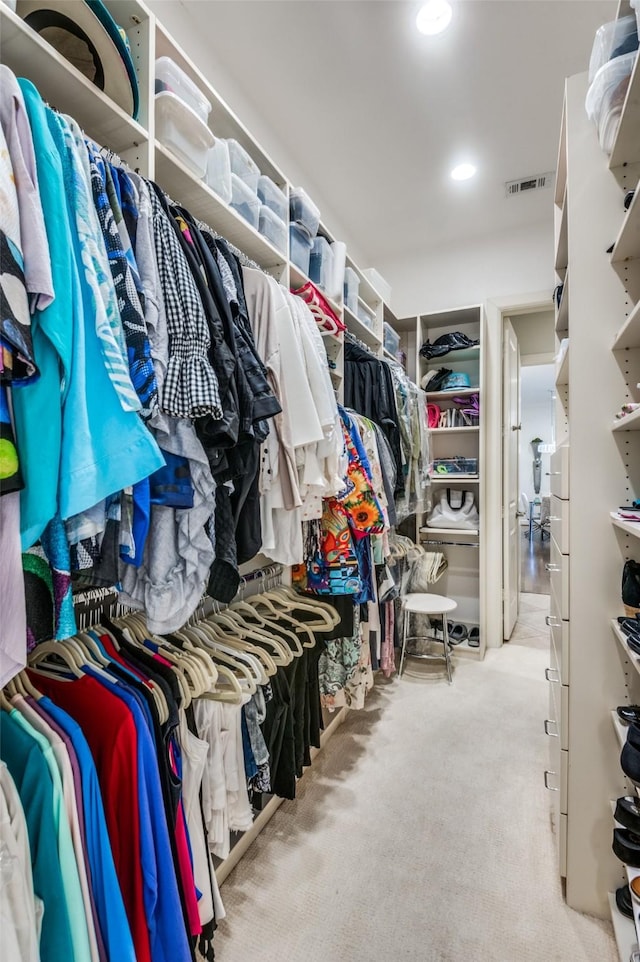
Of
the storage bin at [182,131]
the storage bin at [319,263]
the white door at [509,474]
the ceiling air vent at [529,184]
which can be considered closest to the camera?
the storage bin at [182,131]

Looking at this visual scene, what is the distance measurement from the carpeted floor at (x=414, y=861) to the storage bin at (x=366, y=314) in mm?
2285

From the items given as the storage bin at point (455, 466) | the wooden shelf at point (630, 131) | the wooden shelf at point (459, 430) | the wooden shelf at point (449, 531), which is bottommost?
the wooden shelf at point (449, 531)

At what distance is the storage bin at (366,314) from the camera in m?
2.63

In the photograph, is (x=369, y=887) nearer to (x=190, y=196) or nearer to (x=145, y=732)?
(x=145, y=732)

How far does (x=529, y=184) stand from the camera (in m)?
2.74

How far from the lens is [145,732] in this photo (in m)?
0.87

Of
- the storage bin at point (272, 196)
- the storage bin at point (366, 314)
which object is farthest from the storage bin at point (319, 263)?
the storage bin at point (366, 314)

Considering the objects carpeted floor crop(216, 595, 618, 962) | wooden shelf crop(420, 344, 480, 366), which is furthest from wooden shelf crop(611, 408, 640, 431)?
wooden shelf crop(420, 344, 480, 366)

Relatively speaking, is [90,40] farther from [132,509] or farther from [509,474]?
[509,474]

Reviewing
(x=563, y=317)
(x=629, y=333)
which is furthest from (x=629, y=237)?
(x=563, y=317)

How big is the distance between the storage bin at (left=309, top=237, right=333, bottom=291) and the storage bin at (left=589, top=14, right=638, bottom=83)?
114cm

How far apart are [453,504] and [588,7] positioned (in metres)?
2.69

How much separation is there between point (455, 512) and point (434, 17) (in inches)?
108

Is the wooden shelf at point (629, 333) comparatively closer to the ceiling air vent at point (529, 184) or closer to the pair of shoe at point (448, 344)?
the ceiling air vent at point (529, 184)
